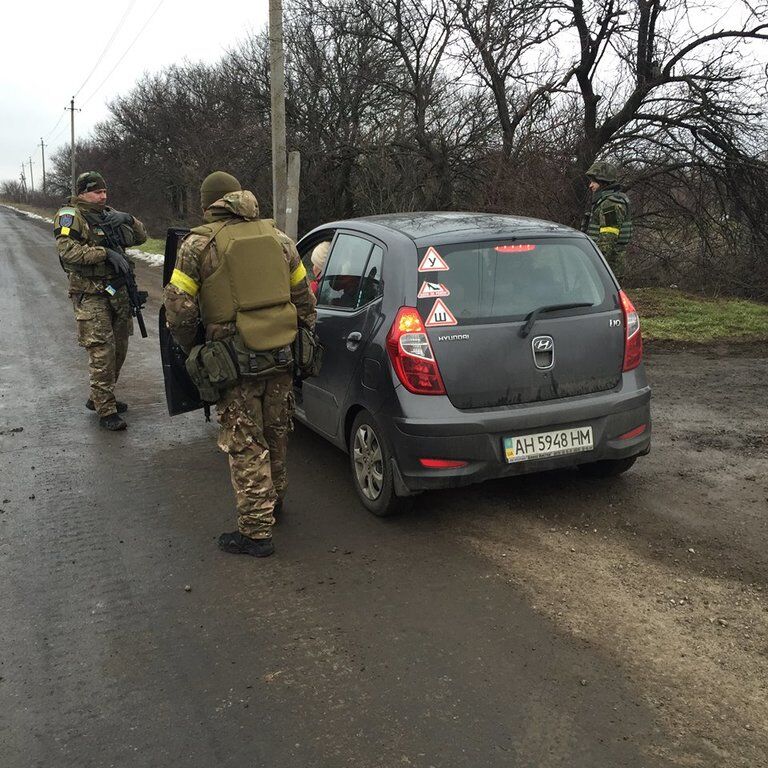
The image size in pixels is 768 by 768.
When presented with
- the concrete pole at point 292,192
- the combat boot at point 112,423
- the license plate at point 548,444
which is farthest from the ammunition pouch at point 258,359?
the concrete pole at point 292,192

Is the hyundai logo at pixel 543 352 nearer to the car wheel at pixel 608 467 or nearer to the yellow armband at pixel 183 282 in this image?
Answer: the car wheel at pixel 608 467

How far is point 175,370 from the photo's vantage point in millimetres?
4234

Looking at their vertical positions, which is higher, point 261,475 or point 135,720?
point 261,475

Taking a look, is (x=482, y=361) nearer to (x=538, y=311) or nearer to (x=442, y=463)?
(x=538, y=311)

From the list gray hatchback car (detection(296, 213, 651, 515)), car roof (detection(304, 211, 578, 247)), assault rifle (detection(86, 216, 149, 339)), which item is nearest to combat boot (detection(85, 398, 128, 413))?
assault rifle (detection(86, 216, 149, 339))

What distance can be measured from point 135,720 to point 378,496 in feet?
6.24

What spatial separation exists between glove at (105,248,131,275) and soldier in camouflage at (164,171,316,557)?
247 cm

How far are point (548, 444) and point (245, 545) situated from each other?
1696mm

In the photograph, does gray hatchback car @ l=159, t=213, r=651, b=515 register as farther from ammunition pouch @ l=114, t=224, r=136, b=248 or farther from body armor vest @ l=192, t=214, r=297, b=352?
ammunition pouch @ l=114, t=224, r=136, b=248

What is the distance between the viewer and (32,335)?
9.82 metres

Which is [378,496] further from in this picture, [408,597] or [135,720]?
[135,720]

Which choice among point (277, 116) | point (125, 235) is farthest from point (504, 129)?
point (125, 235)

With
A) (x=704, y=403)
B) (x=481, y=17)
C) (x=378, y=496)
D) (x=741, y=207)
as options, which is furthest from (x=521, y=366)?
(x=481, y=17)

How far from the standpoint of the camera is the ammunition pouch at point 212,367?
12.0 feet
